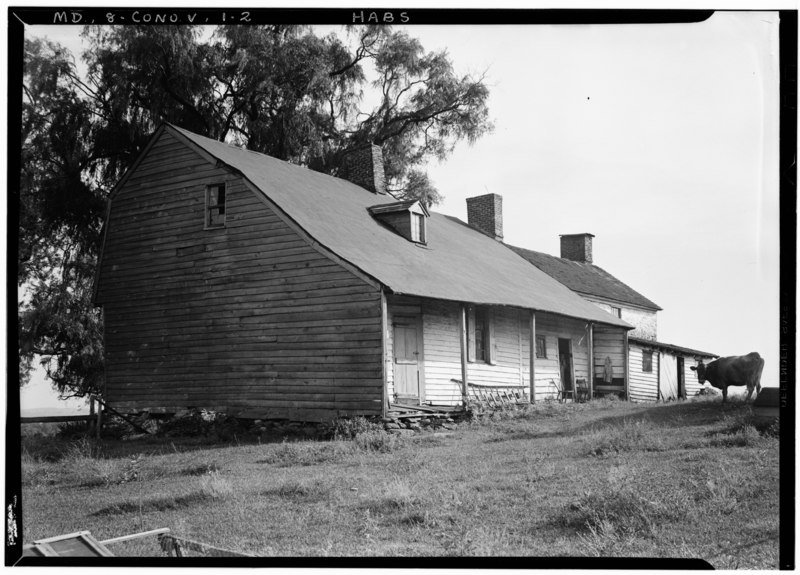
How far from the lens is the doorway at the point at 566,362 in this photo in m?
24.8

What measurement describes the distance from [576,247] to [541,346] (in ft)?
43.0

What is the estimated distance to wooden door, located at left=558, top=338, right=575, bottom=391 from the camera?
81.4ft

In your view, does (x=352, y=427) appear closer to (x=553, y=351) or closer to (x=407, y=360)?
(x=407, y=360)

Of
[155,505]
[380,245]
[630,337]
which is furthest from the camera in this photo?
[630,337]

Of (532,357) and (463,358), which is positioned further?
(532,357)

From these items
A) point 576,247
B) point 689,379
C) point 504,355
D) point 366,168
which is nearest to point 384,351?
point 504,355

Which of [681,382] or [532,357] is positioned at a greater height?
[532,357]

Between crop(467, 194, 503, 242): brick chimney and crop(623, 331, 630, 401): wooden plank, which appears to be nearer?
crop(623, 331, 630, 401): wooden plank

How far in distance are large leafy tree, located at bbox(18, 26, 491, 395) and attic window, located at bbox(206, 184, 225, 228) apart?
1.82 metres

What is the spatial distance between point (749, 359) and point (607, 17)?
3376 mm

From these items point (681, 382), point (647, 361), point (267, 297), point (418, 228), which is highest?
point (418, 228)

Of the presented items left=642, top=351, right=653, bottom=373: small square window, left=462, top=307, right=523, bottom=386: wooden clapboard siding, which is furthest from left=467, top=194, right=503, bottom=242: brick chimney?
left=462, top=307, right=523, bottom=386: wooden clapboard siding

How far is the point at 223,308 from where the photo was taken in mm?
17094

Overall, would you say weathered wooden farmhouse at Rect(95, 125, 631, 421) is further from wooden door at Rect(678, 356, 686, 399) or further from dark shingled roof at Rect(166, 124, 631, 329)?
wooden door at Rect(678, 356, 686, 399)
